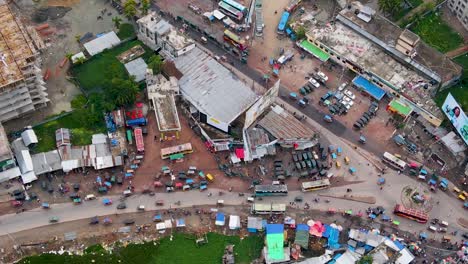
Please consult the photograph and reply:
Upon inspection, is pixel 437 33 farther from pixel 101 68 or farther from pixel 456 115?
A: pixel 101 68

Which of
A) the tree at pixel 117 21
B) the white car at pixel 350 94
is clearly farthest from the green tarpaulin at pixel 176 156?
the white car at pixel 350 94

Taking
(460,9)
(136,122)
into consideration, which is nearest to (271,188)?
(136,122)

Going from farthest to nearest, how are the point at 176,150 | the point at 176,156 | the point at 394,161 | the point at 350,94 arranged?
the point at 350,94 < the point at 394,161 < the point at 176,150 < the point at 176,156

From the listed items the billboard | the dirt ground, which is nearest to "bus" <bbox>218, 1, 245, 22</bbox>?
the dirt ground

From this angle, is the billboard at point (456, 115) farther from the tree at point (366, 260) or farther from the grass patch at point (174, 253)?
the grass patch at point (174, 253)

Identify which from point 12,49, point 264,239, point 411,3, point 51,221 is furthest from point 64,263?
point 411,3

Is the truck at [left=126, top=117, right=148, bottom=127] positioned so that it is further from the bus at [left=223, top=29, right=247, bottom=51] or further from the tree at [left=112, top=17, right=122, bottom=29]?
the bus at [left=223, top=29, right=247, bottom=51]
